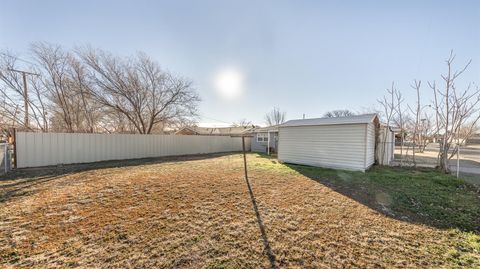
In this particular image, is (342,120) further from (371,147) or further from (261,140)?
(261,140)

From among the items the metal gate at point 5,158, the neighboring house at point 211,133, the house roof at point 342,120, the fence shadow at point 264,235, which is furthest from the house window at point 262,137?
the metal gate at point 5,158

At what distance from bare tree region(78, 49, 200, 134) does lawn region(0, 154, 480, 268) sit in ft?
31.4

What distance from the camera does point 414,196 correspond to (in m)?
4.75

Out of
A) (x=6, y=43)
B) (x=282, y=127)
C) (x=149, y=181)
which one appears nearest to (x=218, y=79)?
(x=282, y=127)

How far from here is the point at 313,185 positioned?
5.70 m

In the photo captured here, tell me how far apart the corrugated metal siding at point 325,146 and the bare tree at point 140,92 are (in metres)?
10.2

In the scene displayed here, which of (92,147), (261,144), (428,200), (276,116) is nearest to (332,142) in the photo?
(428,200)

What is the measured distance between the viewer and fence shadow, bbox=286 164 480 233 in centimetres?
352

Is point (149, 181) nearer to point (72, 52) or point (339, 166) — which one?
point (339, 166)

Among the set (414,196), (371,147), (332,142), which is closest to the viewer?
(414,196)

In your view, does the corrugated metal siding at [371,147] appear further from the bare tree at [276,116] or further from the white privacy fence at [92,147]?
the bare tree at [276,116]

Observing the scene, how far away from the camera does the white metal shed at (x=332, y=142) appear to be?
768 cm

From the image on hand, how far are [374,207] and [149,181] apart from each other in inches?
232

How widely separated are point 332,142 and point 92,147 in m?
11.4
